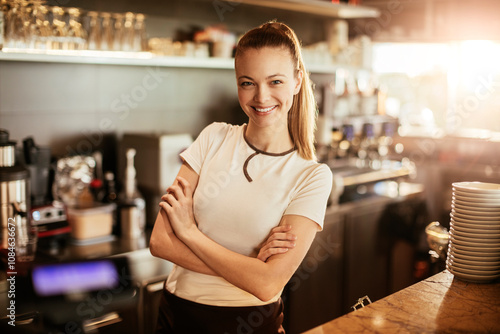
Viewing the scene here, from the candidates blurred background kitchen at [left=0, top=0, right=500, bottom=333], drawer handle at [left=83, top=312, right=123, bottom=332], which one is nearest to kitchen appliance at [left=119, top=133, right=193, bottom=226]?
blurred background kitchen at [left=0, top=0, right=500, bottom=333]

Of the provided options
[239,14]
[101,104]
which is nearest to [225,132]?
[101,104]

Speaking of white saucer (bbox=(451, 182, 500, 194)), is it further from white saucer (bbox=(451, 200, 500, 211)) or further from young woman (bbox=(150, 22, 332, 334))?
young woman (bbox=(150, 22, 332, 334))

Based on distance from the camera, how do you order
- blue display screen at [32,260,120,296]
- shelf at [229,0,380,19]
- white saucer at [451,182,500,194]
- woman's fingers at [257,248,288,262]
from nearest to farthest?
woman's fingers at [257,248,288,262] → white saucer at [451,182,500,194] → blue display screen at [32,260,120,296] → shelf at [229,0,380,19]

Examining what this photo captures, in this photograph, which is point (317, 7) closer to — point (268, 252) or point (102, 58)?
point (102, 58)

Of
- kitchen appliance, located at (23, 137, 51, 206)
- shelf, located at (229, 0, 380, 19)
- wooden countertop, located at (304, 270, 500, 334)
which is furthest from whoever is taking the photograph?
shelf, located at (229, 0, 380, 19)

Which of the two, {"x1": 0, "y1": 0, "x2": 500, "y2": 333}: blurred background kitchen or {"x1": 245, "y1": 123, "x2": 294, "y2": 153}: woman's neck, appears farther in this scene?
{"x1": 0, "y1": 0, "x2": 500, "y2": 333}: blurred background kitchen

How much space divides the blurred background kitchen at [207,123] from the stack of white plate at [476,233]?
19cm

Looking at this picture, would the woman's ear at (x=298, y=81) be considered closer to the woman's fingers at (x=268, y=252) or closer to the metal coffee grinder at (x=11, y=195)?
the woman's fingers at (x=268, y=252)

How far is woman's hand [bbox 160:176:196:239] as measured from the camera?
1515mm

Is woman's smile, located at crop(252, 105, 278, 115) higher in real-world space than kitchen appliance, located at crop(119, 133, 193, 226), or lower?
higher

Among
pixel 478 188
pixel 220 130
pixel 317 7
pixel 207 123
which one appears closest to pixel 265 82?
pixel 220 130

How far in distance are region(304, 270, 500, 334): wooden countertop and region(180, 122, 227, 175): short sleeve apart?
0.62 metres

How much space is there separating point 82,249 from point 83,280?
16cm

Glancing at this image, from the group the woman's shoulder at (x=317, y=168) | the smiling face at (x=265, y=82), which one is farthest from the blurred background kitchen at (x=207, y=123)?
the smiling face at (x=265, y=82)
